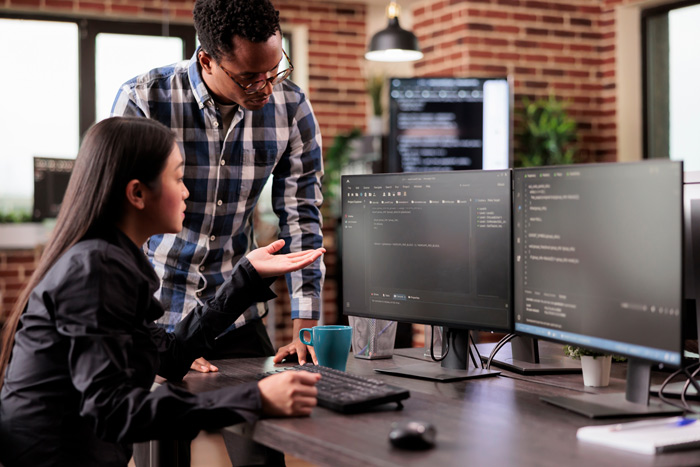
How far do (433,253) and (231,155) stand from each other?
61cm

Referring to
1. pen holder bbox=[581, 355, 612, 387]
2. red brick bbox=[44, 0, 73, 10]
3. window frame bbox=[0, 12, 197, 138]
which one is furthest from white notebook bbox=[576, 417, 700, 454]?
red brick bbox=[44, 0, 73, 10]

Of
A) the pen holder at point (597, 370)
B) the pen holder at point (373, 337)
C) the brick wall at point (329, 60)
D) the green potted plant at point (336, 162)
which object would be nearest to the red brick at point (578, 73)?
the green potted plant at point (336, 162)

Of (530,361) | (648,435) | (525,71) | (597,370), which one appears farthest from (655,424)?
(525,71)

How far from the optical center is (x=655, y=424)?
1276mm

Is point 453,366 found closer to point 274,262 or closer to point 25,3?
point 274,262

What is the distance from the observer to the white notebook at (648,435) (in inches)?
46.0

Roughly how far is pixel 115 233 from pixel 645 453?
92cm

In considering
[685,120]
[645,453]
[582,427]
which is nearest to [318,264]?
Answer: [582,427]

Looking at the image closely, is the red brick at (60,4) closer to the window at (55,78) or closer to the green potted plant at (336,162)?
the window at (55,78)

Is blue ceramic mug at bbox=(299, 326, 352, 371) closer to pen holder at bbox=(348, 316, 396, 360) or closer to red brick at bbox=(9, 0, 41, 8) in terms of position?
pen holder at bbox=(348, 316, 396, 360)

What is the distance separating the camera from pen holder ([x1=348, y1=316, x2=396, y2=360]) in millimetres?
2006

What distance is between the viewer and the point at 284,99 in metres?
2.16

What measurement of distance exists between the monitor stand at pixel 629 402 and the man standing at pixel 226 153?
68 centimetres

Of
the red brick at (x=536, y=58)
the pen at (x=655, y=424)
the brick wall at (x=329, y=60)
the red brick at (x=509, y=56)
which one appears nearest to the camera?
the pen at (x=655, y=424)
